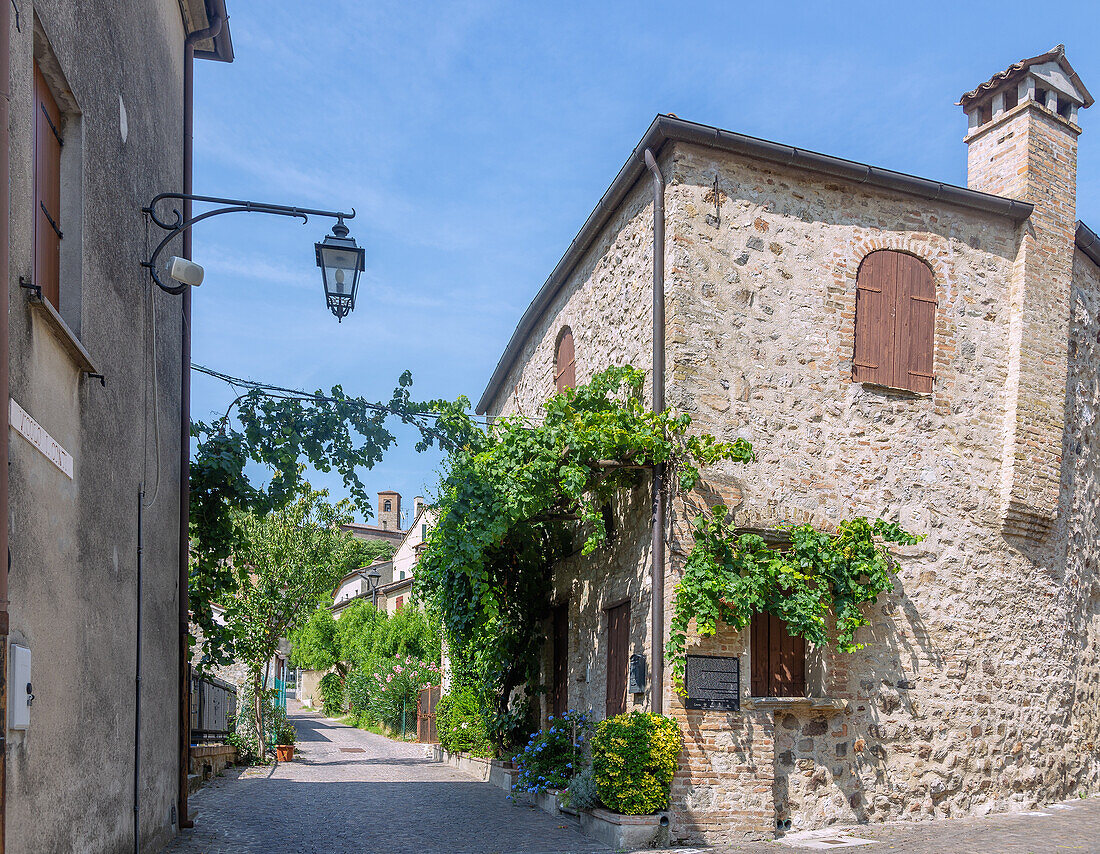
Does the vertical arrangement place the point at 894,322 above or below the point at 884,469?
above

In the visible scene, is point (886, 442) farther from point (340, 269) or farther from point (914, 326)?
point (340, 269)

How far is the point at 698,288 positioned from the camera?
30.0 feet

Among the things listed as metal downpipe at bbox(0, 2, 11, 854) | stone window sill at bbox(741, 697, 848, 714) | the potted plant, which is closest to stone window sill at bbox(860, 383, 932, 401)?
stone window sill at bbox(741, 697, 848, 714)

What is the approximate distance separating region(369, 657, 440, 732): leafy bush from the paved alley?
8.85 meters

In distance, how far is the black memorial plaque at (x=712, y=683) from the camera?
27.8 ft

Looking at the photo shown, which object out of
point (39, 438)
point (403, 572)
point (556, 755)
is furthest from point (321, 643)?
point (39, 438)

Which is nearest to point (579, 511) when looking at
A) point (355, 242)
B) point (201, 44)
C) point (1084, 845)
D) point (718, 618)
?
point (718, 618)

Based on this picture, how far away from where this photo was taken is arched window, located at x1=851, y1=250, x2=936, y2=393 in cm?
973

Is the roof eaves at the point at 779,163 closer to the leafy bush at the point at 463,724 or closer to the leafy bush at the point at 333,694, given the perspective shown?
the leafy bush at the point at 463,724

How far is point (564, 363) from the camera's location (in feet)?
41.4

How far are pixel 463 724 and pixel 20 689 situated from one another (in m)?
12.2

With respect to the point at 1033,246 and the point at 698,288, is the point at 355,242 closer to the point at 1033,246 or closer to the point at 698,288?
the point at 698,288

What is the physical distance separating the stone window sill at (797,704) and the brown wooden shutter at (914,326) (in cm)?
320

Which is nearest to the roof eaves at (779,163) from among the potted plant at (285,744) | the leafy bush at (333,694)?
the potted plant at (285,744)
